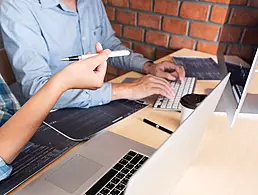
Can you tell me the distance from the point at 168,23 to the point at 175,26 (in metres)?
0.05

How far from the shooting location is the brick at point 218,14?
1.53 m

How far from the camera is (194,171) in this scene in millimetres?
752

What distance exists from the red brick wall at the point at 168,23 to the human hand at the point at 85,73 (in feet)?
2.32

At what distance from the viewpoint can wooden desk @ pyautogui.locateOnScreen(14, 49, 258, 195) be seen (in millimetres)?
709

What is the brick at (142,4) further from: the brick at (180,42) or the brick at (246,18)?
the brick at (246,18)

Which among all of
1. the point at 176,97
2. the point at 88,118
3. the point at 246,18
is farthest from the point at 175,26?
the point at 88,118

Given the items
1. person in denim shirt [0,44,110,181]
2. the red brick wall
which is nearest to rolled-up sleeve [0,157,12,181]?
person in denim shirt [0,44,110,181]

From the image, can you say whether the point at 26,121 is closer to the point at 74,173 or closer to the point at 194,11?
the point at 74,173

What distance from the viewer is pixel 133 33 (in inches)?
73.0

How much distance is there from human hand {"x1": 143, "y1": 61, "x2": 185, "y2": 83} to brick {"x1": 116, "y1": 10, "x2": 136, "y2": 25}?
57 centimetres

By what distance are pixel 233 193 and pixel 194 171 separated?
106mm

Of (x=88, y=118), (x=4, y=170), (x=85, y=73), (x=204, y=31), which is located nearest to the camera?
(x=4, y=170)

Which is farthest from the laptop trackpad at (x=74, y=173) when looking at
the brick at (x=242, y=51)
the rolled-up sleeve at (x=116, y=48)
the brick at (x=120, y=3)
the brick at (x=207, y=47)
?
the brick at (x=120, y=3)

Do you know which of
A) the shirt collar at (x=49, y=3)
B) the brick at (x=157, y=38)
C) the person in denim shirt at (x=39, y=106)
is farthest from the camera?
the brick at (x=157, y=38)
